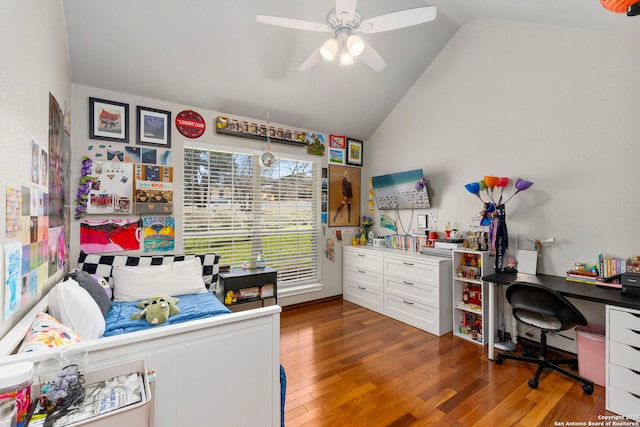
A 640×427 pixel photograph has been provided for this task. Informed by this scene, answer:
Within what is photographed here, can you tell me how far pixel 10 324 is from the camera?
1.19m

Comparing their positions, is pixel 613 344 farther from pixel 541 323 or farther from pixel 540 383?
pixel 540 383

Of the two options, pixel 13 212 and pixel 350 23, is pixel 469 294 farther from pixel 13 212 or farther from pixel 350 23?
pixel 13 212

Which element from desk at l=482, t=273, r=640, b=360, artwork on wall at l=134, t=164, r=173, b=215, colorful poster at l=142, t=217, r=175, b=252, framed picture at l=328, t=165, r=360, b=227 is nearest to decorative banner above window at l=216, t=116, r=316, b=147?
framed picture at l=328, t=165, r=360, b=227

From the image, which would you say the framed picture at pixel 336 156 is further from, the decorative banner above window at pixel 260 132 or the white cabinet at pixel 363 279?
the white cabinet at pixel 363 279

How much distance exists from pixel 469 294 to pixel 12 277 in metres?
3.39

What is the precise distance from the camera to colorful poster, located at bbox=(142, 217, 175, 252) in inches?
113

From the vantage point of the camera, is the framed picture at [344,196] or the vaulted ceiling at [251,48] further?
the framed picture at [344,196]

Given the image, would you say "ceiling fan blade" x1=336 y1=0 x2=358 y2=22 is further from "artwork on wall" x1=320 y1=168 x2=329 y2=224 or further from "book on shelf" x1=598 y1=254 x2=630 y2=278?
"book on shelf" x1=598 y1=254 x2=630 y2=278

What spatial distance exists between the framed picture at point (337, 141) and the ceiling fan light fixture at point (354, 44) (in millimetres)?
2124

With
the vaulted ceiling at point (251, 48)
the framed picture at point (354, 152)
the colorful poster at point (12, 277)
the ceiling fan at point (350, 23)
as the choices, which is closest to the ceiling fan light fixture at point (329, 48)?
the ceiling fan at point (350, 23)

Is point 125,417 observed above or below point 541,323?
above

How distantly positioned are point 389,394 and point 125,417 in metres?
1.71

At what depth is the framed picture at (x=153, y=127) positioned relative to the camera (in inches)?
112

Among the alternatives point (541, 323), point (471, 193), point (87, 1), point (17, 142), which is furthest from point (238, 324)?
point (471, 193)
